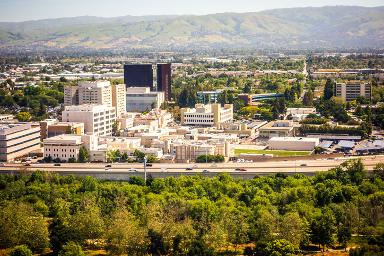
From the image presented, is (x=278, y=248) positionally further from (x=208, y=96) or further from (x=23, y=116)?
(x=208, y=96)

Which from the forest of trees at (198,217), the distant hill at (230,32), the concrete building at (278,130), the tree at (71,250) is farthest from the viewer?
the distant hill at (230,32)

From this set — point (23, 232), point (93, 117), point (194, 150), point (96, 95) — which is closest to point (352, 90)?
point (96, 95)

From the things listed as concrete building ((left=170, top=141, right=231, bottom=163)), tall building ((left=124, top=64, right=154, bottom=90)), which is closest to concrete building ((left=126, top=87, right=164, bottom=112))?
tall building ((left=124, top=64, right=154, bottom=90))

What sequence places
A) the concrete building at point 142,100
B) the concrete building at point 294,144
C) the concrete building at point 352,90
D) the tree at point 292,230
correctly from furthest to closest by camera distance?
the concrete building at point 352,90
the concrete building at point 142,100
the concrete building at point 294,144
the tree at point 292,230

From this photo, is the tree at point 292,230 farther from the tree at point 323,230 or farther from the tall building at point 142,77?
the tall building at point 142,77

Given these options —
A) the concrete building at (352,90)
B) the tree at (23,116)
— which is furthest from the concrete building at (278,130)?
the tree at (23,116)

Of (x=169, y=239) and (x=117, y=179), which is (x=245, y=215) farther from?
(x=117, y=179)

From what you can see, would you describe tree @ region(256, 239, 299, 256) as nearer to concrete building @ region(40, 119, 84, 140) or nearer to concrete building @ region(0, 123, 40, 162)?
concrete building @ region(0, 123, 40, 162)
